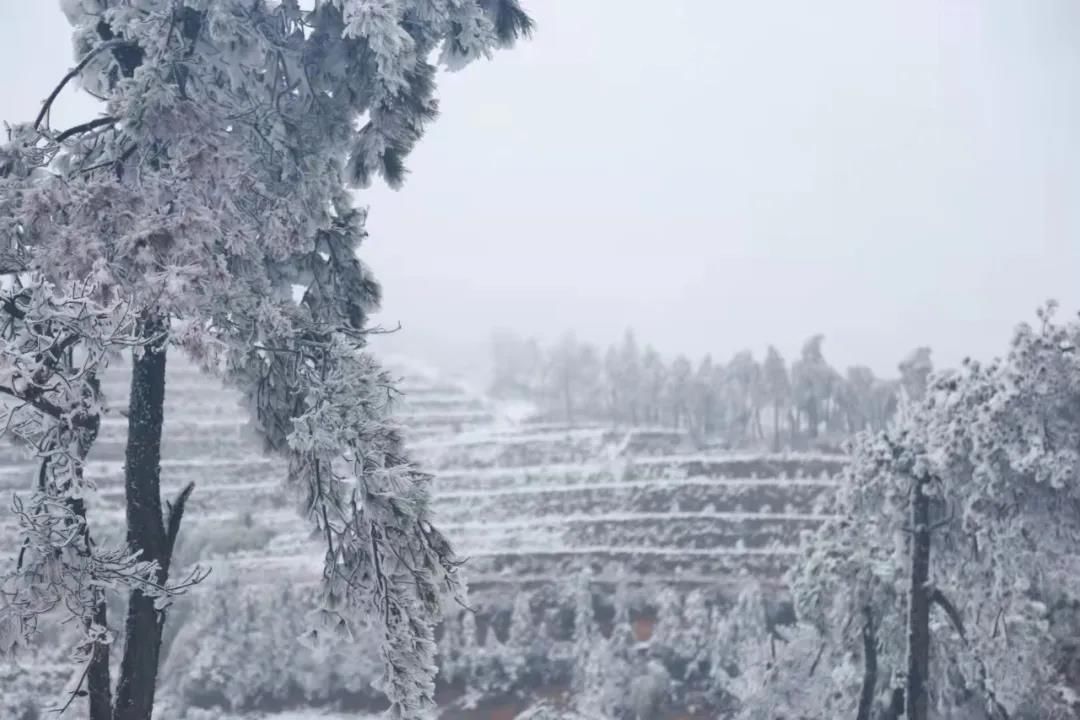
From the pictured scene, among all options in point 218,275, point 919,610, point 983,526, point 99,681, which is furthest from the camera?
point 983,526

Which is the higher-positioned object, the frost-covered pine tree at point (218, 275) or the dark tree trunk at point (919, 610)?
the frost-covered pine tree at point (218, 275)

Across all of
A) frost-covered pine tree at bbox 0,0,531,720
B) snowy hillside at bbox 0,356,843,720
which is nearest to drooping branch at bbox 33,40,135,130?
frost-covered pine tree at bbox 0,0,531,720

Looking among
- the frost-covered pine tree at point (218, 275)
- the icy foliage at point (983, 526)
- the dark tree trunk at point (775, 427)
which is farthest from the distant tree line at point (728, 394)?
the frost-covered pine tree at point (218, 275)

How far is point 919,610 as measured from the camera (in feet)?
46.6

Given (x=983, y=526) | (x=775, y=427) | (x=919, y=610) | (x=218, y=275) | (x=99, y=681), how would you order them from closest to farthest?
(x=218, y=275), (x=99, y=681), (x=919, y=610), (x=983, y=526), (x=775, y=427)

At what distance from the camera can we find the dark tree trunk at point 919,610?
13.9m

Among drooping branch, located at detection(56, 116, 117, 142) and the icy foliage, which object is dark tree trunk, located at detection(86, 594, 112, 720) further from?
the icy foliage

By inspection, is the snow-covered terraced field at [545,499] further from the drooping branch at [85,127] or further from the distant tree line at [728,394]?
the drooping branch at [85,127]

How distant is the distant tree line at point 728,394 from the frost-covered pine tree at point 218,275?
57.1 meters

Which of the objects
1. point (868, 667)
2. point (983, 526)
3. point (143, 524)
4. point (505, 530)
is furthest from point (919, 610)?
point (505, 530)

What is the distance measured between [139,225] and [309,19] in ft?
6.13

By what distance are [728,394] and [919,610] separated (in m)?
60.5

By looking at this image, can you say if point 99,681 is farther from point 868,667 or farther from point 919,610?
point 868,667

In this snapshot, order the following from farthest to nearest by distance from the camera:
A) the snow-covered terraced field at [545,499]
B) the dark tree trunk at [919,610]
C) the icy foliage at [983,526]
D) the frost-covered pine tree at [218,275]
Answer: the snow-covered terraced field at [545,499] → the icy foliage at [983,526] → the dark tree trunk at [919,610] → the frost-covered pine tree at [218,275]
